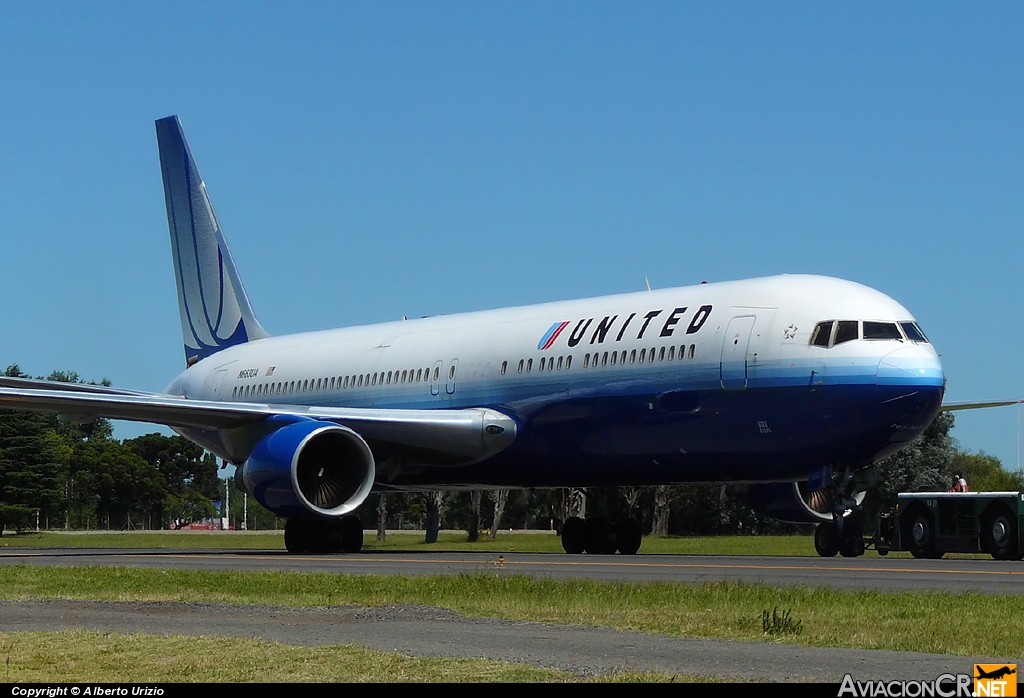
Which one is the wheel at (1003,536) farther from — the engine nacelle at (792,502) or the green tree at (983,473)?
the green tree at (983,473)

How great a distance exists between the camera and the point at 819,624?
41.0ft

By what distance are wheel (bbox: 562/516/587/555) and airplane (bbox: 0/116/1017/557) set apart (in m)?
0.04

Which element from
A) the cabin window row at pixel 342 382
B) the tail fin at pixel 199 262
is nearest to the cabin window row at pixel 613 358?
the cabin window row at pixel 342 382

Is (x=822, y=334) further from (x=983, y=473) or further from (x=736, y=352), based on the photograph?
(x=983, y=473)

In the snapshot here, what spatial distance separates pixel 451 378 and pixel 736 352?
709 cm

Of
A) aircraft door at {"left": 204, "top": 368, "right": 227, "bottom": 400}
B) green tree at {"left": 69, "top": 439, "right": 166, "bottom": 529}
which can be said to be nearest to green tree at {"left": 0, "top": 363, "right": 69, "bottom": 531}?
green tree at {"left": 69, "top": 439, "right": 166, "bottom": 529}

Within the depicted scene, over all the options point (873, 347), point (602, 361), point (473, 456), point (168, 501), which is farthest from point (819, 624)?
point (168, 501)

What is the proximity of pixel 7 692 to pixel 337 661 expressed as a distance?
2087 millimetres

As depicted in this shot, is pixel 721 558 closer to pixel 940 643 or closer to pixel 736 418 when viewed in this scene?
pixel 736 418

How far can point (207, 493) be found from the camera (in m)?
123

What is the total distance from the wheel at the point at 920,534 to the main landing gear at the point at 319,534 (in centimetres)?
988

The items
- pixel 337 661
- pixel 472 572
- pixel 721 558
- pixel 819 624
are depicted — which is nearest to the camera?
pixel 337 661

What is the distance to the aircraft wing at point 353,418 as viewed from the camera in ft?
91.5

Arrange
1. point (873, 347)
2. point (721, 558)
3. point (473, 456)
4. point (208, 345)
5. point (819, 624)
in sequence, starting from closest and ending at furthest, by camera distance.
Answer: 1. point (819, 624)
2. point (873, 347)
3. point (721, 558)
4. point (473, 456)
5. point (208, 345)
